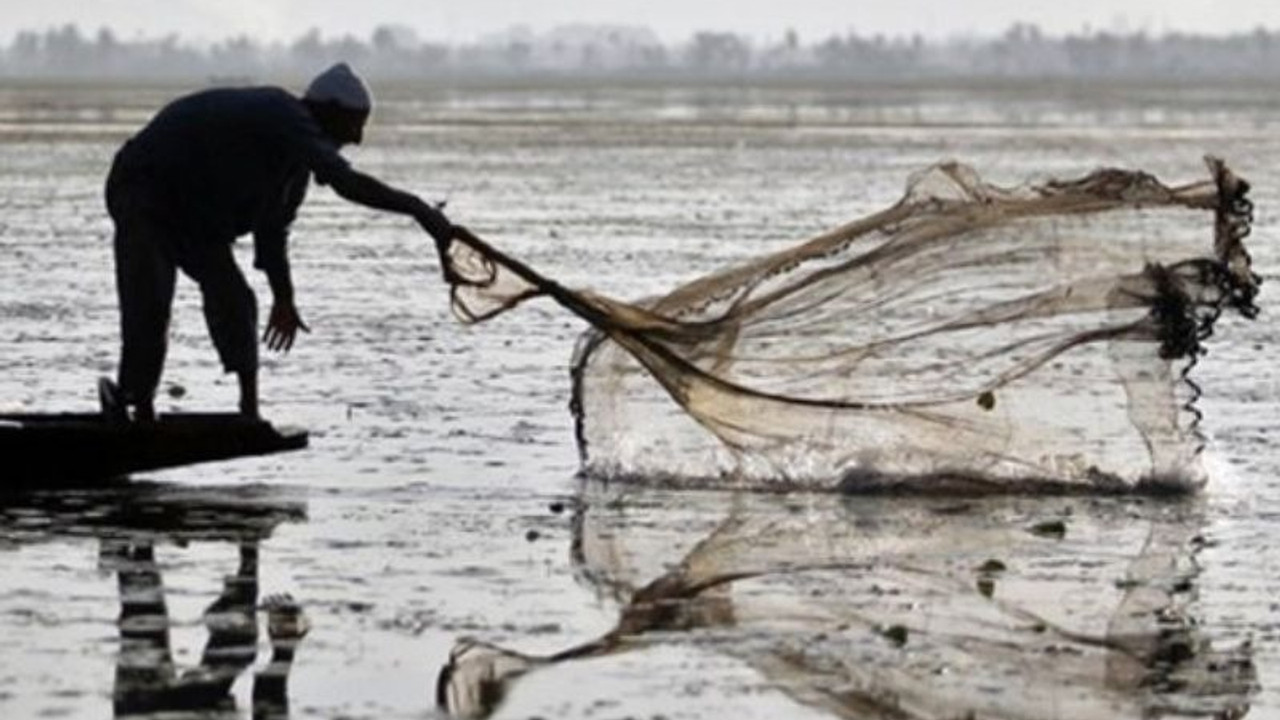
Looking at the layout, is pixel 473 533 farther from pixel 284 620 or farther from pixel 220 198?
pixel 284 620

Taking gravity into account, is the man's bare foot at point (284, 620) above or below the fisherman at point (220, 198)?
below

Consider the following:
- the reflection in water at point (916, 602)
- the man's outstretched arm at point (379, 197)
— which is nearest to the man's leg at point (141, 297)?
the man's outstretched arm at point (379, 197)

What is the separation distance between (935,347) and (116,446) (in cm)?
306

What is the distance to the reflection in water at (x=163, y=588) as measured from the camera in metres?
9.35

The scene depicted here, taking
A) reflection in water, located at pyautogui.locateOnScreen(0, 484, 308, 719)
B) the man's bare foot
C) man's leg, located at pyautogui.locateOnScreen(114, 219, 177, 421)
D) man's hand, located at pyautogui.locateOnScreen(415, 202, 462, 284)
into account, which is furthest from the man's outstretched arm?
the man's bare foot

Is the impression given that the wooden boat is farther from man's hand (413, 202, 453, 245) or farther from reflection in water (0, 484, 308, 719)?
man's hand (413, 202, 453, 245)

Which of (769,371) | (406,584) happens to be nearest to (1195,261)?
(769,371)

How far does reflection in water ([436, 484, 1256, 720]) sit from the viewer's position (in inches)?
378

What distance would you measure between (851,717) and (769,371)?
4764 millimetres

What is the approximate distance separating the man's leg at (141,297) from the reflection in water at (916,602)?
1.70 metres

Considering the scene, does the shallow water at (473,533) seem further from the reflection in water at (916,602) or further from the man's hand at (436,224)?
the man's hand at (436,224)

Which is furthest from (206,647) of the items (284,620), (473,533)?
(473,533)

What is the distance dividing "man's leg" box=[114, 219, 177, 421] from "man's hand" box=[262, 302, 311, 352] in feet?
1.47

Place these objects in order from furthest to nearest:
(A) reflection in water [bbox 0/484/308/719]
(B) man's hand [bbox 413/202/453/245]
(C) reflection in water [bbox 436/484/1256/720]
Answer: (B) man's hand [bbox 413/202/453/245]
(C) reflection in water [bbox 436/484/1256/720]
(A) reflection in water [bbox 0/484/308/719]
